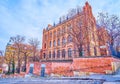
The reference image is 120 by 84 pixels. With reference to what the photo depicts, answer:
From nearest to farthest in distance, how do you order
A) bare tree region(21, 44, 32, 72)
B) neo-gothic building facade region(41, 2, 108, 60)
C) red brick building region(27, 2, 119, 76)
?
red brick building region(27, 2, 119, 76), neo-gothic building facade region(41, 2, 108, 60), bare tree region(21, 44, 32, 72)

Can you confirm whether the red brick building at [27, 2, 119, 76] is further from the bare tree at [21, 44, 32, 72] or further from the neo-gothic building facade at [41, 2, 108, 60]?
the bare tree at [21, 44, 32, 72]

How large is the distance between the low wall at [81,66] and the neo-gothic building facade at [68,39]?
28.5 ft

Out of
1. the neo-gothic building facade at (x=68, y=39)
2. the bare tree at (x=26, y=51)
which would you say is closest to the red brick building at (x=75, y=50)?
the neo-gothic building facade at (x=68, y=39)

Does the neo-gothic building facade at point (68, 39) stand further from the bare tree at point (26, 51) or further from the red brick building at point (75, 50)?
the bare tree at point (26, 51)

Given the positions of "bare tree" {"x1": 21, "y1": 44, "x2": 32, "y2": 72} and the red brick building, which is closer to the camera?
the red brick building

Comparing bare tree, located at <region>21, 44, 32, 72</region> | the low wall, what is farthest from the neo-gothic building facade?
the low wall

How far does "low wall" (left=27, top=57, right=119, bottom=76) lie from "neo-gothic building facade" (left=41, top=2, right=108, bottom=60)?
870 centimetres

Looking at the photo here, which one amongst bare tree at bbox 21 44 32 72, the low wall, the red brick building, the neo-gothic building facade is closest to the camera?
the low wall

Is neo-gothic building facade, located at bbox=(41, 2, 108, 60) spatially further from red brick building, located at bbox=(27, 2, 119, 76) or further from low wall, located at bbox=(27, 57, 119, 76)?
low wall, located at bbox=(27, 57, 119, 76)

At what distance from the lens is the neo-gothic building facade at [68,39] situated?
27641mm

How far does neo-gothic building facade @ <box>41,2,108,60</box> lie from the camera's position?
1088 inches

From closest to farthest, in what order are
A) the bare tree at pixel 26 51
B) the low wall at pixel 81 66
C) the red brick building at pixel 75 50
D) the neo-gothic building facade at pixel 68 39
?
1. the low wall at pixel 81 66
2. the red brick building at pixel 75 50
3. the neo-gothic building facade at pixel 68 39
4. the bare tree at pixel 26 51

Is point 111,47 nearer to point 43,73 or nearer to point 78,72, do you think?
point 78,72

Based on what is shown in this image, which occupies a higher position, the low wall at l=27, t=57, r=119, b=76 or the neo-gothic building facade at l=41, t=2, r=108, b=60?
the neo-gothic building facade at l=41, t=2, r=108, b=60
